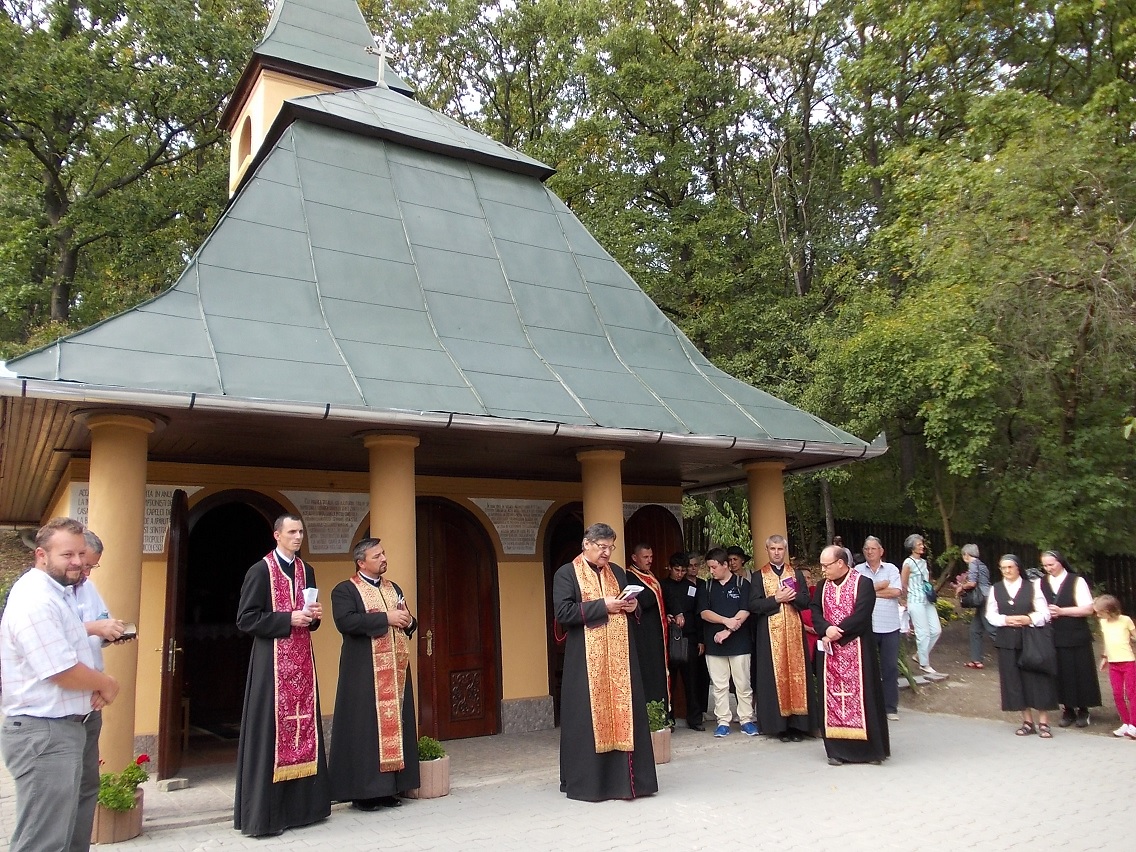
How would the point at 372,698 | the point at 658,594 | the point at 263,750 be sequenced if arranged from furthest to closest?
the point at 658,594 → the point at 372,698 → the point at 263,750

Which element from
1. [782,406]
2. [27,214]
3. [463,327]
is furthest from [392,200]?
[27,214]

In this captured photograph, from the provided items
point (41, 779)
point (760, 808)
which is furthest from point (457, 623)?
point (41, 779)

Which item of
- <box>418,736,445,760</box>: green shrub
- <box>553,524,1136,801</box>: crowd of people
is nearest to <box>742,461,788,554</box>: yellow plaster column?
<box>553,524,1136,801</box>: crowd of people

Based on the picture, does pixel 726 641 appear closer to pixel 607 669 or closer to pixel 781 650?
pixel 781 650

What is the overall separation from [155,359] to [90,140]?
756 inches

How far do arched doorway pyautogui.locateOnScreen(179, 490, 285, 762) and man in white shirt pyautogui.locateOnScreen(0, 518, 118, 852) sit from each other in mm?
6305

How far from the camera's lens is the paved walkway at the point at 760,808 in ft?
17.5

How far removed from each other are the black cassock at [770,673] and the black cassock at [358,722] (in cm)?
379

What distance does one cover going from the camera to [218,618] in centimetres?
1180

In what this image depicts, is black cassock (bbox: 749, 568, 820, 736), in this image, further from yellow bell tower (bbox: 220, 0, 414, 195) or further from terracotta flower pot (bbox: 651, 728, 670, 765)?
yellow bell tower (bbox: 220, 0, 414, 195)

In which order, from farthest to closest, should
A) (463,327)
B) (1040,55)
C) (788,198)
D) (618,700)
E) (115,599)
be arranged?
(788,198) < (1040,55) < (463,327) < (618,700) < (115,599)

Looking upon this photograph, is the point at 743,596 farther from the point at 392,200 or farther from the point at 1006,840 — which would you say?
the point at 392,200

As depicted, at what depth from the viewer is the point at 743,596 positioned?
8.97m

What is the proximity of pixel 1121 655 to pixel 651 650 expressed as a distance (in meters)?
4.48
